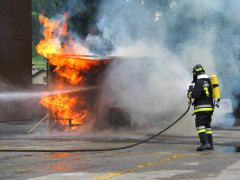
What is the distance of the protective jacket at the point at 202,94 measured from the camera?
8547 mm

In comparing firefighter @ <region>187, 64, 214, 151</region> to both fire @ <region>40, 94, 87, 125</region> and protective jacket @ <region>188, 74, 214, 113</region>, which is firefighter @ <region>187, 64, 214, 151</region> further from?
fire @ <region>40, 94, 87, 125</region>

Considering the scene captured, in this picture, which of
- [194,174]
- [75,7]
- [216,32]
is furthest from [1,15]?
[194,174]

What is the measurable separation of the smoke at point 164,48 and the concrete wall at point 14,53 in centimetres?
554

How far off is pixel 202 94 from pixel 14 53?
16446 millimetres

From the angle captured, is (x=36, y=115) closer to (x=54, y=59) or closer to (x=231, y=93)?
(x=231, y=93)

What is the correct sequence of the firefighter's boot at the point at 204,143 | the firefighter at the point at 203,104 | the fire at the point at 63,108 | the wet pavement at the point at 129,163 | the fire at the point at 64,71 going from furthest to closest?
the fire at the point at 63,108, the fire at the point at 64,71, the firefighter at the point at 203,104, the firefighter's boot at the point at 204,143, the wet pavement at the point at 129,163

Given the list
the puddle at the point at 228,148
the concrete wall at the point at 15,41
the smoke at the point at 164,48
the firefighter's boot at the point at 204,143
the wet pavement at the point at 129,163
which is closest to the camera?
the wet pavement at the point at 129,163

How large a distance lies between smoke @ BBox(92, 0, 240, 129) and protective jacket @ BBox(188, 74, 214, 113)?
11.4 ft

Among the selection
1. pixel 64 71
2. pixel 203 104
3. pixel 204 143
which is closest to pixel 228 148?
pixel 204 143

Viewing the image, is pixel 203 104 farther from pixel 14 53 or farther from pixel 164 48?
pixel 14 53

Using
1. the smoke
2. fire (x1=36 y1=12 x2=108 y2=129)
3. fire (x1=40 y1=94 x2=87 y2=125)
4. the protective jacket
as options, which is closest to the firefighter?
the protective jacket

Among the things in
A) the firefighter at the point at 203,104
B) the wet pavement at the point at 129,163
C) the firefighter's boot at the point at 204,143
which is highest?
the firefighter at the point at 203,104

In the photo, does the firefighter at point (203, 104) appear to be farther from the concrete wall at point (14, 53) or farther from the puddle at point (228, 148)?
the concrete wall at point (14, 53)

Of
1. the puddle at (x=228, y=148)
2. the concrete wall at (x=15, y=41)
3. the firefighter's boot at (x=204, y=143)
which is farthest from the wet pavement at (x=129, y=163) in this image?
the concrete wall at (x=15, y=41)
